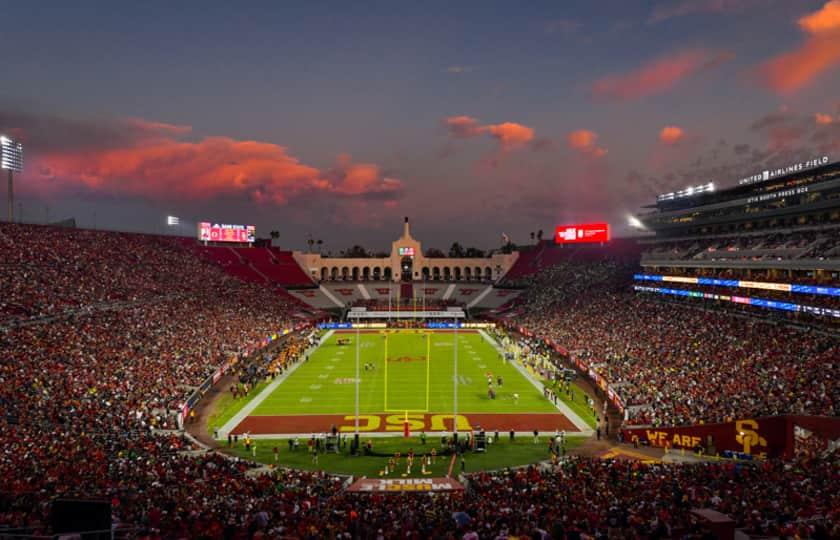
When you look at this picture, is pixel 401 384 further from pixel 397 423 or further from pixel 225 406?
pixel 225 406

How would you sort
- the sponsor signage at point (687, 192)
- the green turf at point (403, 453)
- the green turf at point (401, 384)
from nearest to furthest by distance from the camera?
the green turf at point (403, 453)
the green turf at point (401, 384)
the sponsor signage at point (687, 192)

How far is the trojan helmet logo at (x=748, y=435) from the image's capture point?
20688 mm

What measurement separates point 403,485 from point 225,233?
74.1 metres

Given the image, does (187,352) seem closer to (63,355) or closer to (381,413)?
(63,355)

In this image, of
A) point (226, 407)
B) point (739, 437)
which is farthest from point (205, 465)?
point (739, 437)

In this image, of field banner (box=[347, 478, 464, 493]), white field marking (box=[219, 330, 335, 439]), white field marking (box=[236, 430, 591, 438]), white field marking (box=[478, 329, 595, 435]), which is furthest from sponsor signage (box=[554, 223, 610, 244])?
field banner (box=[347, 478, 464, 493])

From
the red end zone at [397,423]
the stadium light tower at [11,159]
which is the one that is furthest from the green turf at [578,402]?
the stadium light tower at [11,159]

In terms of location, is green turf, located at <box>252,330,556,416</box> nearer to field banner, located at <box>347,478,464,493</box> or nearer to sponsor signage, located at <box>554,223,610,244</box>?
field banner, located at <box>347,478,464,493</box>

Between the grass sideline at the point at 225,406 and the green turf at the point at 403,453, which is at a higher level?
the grass sideline at the point at 225,406

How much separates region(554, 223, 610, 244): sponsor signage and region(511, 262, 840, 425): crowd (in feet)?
106

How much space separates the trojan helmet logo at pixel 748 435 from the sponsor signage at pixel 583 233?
6547cm

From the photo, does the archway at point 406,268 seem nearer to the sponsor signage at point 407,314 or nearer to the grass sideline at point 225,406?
the sponsor signage at point 407,314

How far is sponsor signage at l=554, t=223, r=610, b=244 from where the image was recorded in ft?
275

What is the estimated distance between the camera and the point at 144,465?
17.7 m
